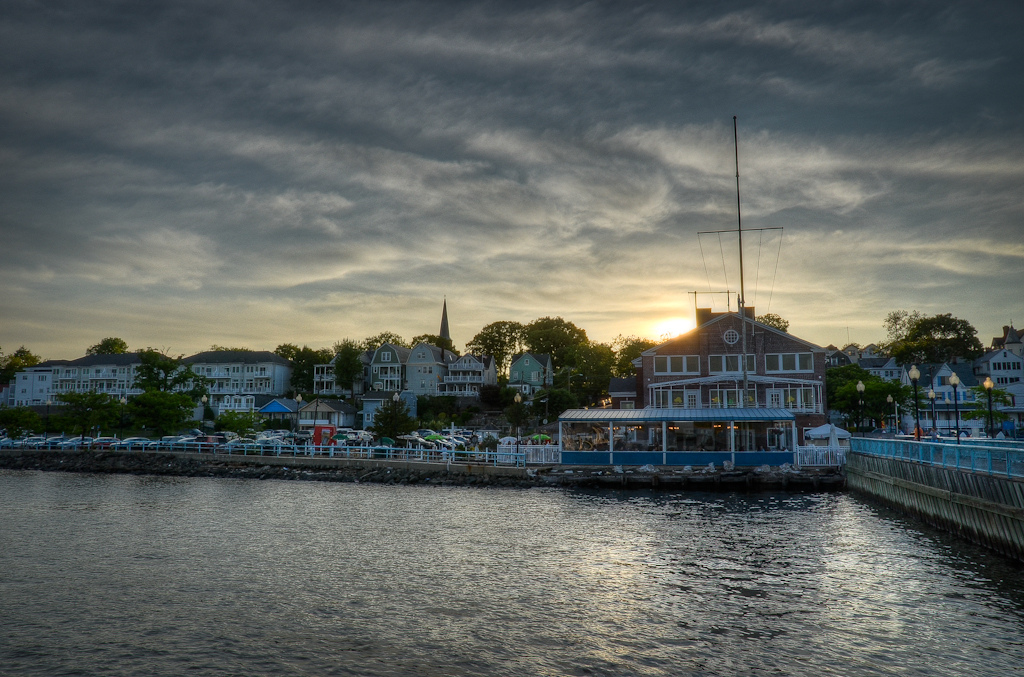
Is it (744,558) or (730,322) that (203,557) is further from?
(730,322)

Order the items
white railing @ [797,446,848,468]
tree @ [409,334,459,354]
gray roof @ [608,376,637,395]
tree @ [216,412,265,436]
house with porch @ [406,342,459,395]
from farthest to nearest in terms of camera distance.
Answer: tree @ [409,334,459,354] → house with porch @ [406,342,459,395] → gray roof @ [608,376,637,395] → tree @ [216,412,265,436] → white railing @ [797,446,848,468]

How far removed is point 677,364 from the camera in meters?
61.7

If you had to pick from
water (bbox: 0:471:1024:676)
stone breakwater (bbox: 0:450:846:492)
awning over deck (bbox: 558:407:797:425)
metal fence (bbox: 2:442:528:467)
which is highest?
awning over deck (bbox: 558:407:797:425)

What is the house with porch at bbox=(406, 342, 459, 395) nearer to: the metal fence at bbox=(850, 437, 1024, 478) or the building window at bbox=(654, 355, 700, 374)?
the building window at bbox=(654, 355, 700, 374)

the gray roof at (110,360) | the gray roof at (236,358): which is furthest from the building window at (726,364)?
the gray roof at (110,360)

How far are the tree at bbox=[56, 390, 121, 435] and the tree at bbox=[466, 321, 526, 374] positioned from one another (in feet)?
232

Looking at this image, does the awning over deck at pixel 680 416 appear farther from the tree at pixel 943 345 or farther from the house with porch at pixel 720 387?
the tree at pixel 943 345

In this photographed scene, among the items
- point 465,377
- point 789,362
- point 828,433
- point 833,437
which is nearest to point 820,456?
point 833,437

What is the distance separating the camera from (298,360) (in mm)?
123062

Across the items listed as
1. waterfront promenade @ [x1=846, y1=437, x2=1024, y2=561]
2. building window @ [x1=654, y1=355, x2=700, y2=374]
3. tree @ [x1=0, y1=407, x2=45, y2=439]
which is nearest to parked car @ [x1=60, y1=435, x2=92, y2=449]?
tree @ [x1=0, y1=407, x2=45, y2=439]

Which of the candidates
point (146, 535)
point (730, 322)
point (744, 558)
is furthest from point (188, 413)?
point (744, 558)

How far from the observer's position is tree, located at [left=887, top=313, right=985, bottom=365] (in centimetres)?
11669

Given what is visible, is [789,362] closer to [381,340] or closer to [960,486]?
[960,486]

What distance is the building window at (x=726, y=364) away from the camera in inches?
2362
